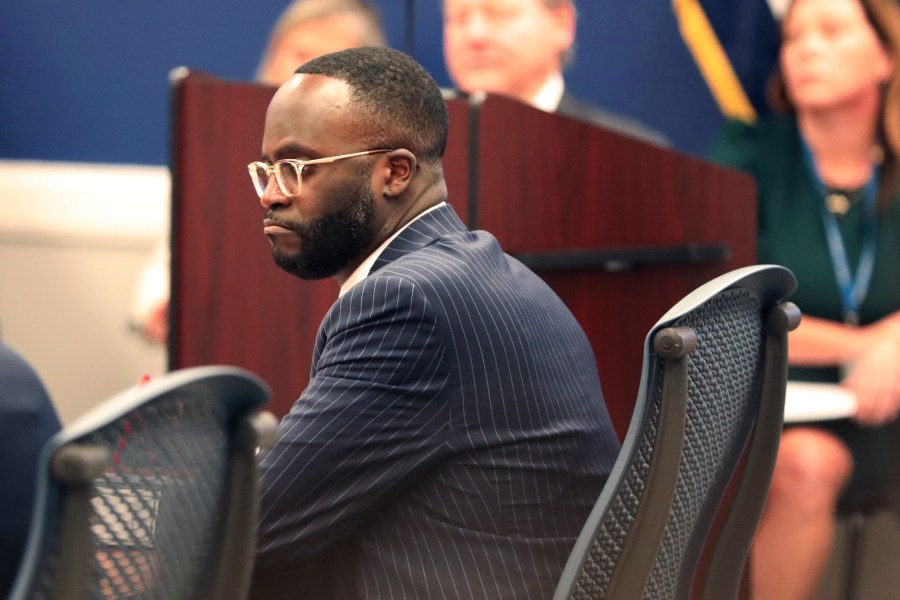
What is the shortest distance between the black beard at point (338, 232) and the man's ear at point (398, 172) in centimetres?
3

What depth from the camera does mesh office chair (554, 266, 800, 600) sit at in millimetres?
1190

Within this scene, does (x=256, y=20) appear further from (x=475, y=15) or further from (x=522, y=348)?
(x=522, y=348)

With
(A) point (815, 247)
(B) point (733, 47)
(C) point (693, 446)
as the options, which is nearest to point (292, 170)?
(C) point (693, 446)

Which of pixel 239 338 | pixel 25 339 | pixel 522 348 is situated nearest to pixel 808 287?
pixel 239 338

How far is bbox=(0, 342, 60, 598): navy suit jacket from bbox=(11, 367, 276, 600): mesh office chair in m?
0.40

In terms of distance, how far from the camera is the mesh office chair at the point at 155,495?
830mm

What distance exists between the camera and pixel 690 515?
4.30 ft

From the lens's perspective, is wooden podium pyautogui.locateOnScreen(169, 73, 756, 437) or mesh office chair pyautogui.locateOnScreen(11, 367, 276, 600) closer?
mesh office chair pyautogui.locateOnScreen(11, 367, 276, 600)

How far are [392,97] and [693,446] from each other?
589 millimetres

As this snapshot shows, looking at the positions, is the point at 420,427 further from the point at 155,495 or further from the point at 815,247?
the point at 815,247

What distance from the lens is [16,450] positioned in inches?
54.0

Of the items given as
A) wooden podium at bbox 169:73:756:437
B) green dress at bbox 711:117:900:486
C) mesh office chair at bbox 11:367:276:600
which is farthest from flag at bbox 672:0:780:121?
mesh office chair at bbox 11:367:276:600

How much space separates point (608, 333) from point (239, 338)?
59 cm

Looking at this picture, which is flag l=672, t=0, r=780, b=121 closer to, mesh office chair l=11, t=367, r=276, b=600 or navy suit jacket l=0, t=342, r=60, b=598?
navy suit jacket l=0, t=342, r=60, b=598
